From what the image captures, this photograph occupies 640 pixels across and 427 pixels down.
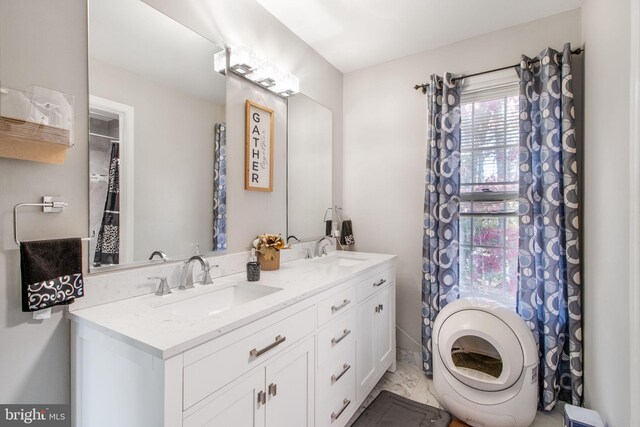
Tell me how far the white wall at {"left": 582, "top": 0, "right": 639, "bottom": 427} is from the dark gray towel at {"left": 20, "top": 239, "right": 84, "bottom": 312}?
2.01 m

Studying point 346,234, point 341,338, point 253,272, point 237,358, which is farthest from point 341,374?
point 346,234

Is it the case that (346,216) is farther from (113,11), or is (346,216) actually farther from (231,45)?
(113,11)

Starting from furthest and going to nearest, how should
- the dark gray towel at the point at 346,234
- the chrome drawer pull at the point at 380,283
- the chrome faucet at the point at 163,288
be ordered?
1. the dark gray towel at the point at 346,234
2. the chrome drawer pull at the point at 380,283
3. the chrome faucet at the point at 163,288

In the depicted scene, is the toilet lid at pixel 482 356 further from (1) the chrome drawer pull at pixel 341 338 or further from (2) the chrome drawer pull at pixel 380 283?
(1) the chrome drawer pull at pixel 341 338

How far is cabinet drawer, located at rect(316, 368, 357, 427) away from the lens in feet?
4.94

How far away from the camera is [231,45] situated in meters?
1.75

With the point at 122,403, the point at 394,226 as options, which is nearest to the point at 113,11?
the point at 122,403

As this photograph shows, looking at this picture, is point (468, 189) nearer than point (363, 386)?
No

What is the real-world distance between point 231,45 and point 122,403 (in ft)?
5.70

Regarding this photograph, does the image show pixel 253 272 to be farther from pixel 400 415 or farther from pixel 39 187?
pixel 400 415

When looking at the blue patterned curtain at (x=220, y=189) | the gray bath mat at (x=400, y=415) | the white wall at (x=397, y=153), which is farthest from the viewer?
the white wall at (x=397, y=153)

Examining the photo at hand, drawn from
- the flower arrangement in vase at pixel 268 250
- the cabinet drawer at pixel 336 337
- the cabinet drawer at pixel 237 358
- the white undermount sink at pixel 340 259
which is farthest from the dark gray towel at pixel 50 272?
the white undermount sink at pixel 340 259

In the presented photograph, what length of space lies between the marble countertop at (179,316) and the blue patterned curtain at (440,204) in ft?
3.10

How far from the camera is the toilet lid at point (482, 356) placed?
173cm
